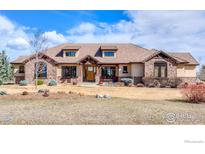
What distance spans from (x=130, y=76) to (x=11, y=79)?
417 inches

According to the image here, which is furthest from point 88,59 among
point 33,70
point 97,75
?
point 33,70

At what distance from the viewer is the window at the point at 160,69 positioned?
23.8 metres

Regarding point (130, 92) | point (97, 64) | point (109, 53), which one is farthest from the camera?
point (109, 53)

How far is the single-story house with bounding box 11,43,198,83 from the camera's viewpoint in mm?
23953

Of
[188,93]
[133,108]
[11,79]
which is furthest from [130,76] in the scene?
[133,108]

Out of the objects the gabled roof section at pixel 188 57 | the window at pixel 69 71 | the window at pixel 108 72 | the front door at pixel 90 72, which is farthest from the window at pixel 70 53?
the gabled roof section at pixel 188 57

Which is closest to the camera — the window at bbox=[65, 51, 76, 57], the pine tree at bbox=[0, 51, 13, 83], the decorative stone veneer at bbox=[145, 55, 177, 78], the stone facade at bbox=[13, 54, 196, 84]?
the pine tree at bbox=[0, 51, 13, 83]

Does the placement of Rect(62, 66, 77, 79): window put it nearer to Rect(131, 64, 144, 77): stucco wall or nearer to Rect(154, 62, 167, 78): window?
Rect(131, 64, 144, 77): stucco wall

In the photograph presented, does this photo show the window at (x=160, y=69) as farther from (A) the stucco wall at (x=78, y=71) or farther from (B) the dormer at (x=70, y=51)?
(B) the dormer at (x=70, y=51)

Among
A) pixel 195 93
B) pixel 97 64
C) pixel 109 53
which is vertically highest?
pixel 109 53

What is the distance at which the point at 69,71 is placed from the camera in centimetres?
2530

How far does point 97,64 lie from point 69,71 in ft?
8.57

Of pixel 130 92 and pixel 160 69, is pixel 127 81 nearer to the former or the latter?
pixel 160 69

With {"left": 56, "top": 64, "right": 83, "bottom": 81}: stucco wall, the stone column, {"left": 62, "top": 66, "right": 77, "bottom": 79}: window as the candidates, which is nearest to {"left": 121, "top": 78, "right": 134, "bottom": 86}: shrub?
the stone column
